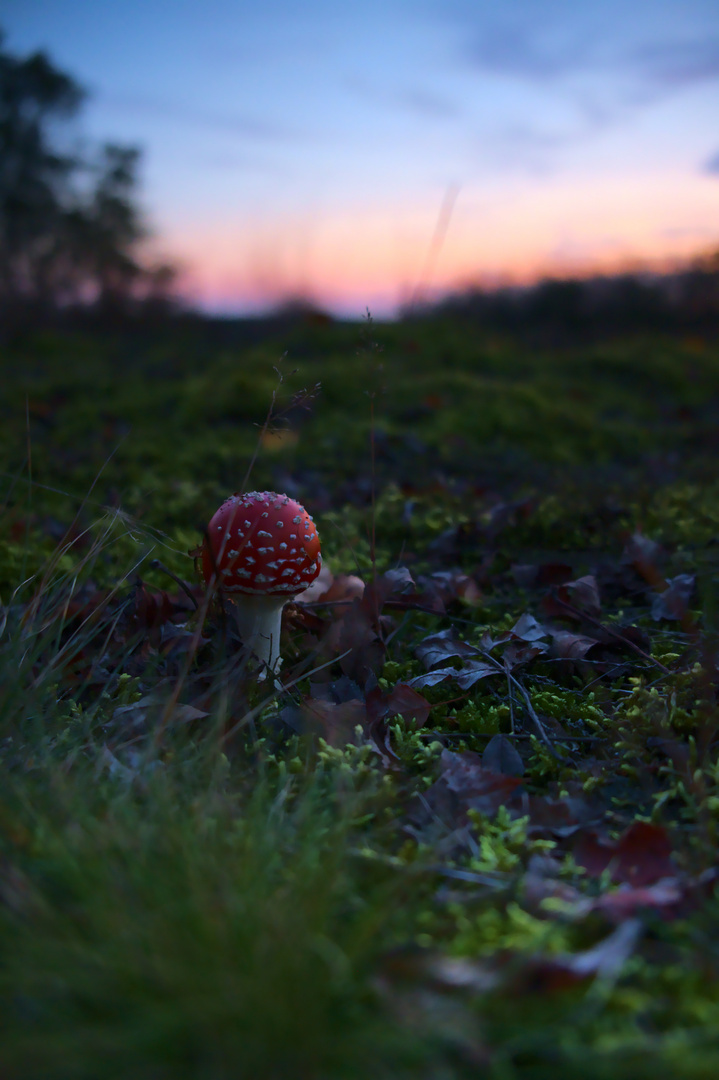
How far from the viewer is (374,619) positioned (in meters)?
2.71

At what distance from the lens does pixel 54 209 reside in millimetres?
16219

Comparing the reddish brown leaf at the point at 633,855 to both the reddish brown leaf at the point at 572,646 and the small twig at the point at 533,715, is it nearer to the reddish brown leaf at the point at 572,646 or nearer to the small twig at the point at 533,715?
the small twig at the point at 533,715

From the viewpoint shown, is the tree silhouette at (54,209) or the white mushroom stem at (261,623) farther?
the tree silhouette at (54,209)

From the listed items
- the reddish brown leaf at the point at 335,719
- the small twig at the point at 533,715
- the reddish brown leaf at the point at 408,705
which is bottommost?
the reddish brown leaf at the point at 335,719

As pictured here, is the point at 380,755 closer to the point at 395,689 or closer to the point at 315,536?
the point at 395,689

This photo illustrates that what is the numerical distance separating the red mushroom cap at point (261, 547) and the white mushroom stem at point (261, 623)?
0.11 metres

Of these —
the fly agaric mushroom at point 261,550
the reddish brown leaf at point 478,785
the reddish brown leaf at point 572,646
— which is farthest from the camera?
the reddish brown leaf at point 572,646

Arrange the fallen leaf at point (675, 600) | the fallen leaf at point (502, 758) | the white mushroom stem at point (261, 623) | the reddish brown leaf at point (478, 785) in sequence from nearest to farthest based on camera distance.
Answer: the reddish brown leaf at point (478, 785) → the fallen leaf at point (502, 758) → the white mushroom stem at point (261, 623) → the fallen leaf at point (675, 600)

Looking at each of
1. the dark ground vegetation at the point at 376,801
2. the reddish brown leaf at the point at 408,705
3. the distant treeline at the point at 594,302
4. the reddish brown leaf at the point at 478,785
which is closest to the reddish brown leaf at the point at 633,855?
the dark ground vegetation at the point at 376,801

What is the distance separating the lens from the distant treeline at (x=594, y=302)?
1226cm

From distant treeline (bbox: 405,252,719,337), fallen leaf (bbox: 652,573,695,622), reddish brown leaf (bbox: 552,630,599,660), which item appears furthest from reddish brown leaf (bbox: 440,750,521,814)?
distant treeline (bbox: 405,252,719,337)

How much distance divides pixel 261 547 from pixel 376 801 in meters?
0.86

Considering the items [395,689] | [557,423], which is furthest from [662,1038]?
[557,423]

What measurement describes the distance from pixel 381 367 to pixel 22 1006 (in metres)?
1.77
